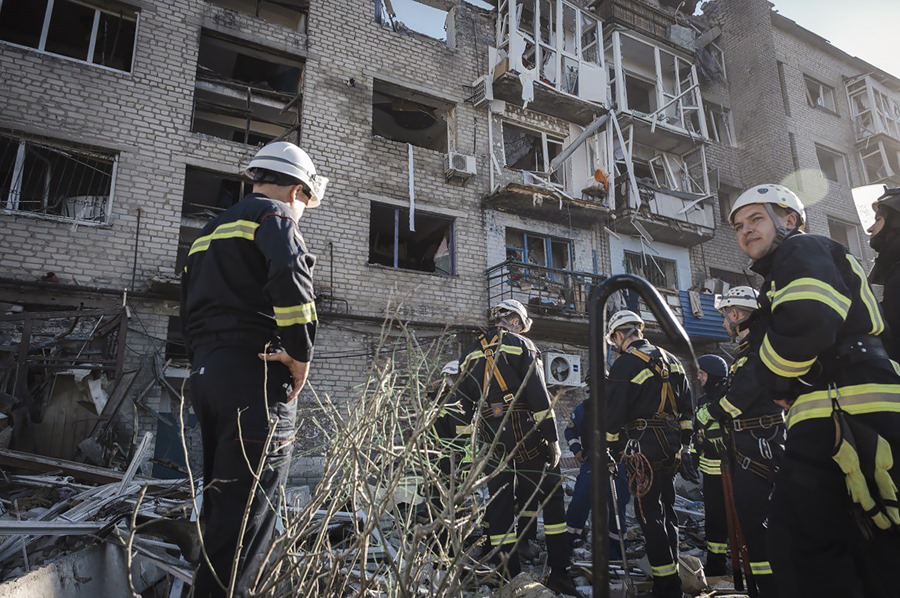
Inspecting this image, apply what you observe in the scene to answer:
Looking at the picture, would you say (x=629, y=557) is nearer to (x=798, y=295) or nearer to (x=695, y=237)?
(x=798, y=295)

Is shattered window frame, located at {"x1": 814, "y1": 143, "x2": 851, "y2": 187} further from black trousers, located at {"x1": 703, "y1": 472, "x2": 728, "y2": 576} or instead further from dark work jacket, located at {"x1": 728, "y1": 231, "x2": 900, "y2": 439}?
dark work jacket, located at {"x1": 728, "y1": 231, "x2": 900, "y2": 439}

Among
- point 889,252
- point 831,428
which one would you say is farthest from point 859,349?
point 889,252

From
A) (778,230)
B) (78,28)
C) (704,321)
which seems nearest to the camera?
(778,230)

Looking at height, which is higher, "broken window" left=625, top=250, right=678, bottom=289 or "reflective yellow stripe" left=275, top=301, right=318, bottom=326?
"broken window" left=625, top=250, right=678, bottom=289

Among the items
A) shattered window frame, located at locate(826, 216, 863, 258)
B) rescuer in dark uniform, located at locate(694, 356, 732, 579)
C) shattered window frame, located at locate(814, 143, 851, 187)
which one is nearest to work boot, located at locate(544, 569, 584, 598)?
rescuer in dark uniform, located at locate(694, 356, 732, 579)

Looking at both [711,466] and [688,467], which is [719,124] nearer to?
[688,467]

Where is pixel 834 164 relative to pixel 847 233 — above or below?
above

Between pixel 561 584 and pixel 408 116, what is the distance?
43.2 feet

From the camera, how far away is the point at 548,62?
48.6 feet

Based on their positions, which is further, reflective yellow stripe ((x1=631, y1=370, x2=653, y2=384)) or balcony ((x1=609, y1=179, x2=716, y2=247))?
balcony ((x1=609, y1=179, x2=716, y2=247))

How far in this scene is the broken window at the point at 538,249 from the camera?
14.1 metres

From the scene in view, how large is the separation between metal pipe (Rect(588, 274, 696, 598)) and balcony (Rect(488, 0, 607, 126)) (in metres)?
13.7

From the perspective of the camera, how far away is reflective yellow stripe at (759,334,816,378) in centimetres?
216

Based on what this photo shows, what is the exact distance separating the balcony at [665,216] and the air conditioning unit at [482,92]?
447 cm
